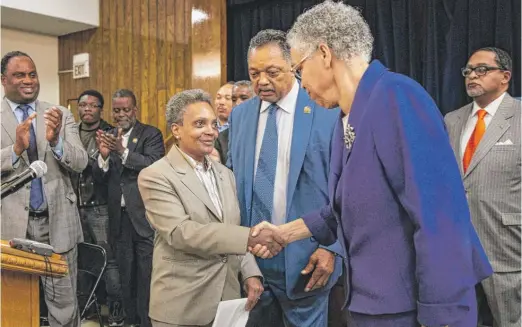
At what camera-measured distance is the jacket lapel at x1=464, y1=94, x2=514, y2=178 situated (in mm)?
2797

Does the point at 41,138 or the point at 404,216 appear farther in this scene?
the point at 41,138

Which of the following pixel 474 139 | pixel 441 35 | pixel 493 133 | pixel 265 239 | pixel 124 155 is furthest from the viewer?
pixel 441 35

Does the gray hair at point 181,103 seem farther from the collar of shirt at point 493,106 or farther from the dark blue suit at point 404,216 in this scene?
the collar of shirt at point 493,106

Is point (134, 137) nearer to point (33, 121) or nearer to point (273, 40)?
point (33, 121)

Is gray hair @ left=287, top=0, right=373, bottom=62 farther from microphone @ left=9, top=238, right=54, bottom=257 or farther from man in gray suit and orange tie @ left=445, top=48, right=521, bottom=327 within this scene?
man in gray suit and orange tie @ left=445, top=48, right=521, bottom=327

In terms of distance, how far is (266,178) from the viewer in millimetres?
2059

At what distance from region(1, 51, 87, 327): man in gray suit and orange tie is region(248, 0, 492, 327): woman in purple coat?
1.73 m

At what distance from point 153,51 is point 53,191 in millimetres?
3145

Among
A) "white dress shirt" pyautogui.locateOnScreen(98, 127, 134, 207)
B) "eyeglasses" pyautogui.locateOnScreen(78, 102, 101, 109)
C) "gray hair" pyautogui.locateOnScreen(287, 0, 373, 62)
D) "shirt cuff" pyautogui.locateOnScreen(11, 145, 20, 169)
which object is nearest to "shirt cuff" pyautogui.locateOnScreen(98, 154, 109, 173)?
"white dress shirt" pyautogui.locateOnScreen(98, 127, 134, 207)

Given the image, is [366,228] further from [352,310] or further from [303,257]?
[303,257]

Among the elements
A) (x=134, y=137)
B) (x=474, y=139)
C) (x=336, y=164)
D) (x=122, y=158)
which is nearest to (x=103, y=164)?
(x=122, y=158)

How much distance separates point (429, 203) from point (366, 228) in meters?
0.16

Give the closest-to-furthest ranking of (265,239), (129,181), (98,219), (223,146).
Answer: (265,239) < (223,146) < (129,181) < (98,219)

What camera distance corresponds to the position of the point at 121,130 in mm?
4047
